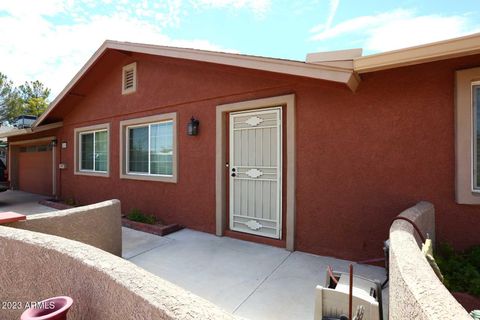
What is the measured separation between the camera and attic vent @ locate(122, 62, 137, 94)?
6711 millimetres

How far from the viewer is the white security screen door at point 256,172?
4531 millimetres

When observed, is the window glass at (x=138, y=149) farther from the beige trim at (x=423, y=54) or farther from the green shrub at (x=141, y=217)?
the beige trim at (x=423, y=54)

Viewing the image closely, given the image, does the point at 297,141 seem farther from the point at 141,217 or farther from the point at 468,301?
the point at 141,217

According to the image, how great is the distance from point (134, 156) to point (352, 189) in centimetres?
561

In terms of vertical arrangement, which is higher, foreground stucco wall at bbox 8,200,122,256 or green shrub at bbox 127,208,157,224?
foreground stucco wall at bbox 8,200,122,256

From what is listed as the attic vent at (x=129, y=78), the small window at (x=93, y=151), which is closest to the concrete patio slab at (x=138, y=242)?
the small window at (x=93, y=151)

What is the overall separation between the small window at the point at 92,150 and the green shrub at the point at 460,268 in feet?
25.9

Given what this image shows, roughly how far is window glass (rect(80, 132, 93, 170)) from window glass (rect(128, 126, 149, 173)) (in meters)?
2.18

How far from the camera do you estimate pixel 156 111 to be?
6242mm

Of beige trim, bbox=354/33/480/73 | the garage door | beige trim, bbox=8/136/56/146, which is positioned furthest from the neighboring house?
the garage door

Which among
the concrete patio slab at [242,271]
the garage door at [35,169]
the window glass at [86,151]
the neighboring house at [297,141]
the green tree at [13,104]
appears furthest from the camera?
the green tree at [13,104]

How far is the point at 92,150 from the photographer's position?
26.5ft

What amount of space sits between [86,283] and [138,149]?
5420 mm

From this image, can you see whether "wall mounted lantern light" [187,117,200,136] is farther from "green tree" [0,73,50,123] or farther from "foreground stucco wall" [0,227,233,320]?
"green tree" [0,73,50,123]
